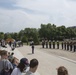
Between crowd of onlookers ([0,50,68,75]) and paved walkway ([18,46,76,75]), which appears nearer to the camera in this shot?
crowd of onlookers ([0,50,68,75])

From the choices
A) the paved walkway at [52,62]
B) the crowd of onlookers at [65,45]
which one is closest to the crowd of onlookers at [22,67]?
the paved walkway at [52,62]

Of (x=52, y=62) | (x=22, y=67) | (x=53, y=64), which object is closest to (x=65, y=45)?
(x=52, y=62)

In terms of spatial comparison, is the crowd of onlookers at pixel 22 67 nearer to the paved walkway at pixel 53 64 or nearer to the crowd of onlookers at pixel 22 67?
the crowd of onlookers at pixel 22 67

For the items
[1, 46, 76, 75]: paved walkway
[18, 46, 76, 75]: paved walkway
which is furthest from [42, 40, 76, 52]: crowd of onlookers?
[18, 46, 76, 75]: paved walkway

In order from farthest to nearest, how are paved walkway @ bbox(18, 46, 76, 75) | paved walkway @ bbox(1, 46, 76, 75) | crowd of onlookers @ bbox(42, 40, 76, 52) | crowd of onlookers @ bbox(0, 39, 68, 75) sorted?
crowd of onlookers @ bbox(42, 40, 76, 52) → paved walkway @ bbox(1, 46, 76, 75) → paved walkway @ bbox(18, 46, 76, 75) → crowd of onlookers @ bbox(0, 39, 68, 75)

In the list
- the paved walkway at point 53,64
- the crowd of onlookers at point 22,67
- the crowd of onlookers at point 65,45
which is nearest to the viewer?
the crowd of onlookers at point 22,67

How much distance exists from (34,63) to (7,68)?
1965 mm

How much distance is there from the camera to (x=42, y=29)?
388 ft

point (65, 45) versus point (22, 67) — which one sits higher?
point (22, 67)

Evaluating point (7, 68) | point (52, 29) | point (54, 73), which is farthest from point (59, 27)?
point (7, 68)

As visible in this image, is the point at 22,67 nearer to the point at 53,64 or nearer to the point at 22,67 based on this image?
the point at 22,67

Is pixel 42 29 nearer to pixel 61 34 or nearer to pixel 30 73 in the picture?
pixel 61 34

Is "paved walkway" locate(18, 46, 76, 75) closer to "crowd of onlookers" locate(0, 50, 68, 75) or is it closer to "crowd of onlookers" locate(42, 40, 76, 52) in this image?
"crowd of onlookers" locate(0, 50, 68, 75)

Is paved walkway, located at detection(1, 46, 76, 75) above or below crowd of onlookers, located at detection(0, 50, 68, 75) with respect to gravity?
below
